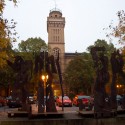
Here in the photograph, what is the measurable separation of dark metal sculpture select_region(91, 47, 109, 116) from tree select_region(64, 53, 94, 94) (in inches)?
1762

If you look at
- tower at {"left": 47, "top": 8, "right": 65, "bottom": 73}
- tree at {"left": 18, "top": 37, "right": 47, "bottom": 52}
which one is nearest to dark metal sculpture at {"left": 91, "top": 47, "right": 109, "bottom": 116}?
tree at {"left": 18, "top": 37, "right": 47, "bottom": 52}

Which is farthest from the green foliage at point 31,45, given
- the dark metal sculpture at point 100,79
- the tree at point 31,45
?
the dark metal sculpture at point 100,79

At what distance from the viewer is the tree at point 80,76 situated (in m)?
65.4

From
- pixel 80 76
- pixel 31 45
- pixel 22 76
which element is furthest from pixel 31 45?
pixel 22 76

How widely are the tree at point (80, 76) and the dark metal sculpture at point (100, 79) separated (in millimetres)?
44749

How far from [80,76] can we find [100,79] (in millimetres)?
46031

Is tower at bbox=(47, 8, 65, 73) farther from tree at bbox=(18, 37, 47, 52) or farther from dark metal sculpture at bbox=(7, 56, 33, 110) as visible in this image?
dark metal sculpture at bbox=(7, 56, 33, 110)

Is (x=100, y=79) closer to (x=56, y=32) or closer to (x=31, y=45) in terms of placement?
(x=31, y=45)

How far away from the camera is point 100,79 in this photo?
64.2ft

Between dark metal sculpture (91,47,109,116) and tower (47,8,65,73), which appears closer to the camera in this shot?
dark metal sculpture (91,47,109,116)

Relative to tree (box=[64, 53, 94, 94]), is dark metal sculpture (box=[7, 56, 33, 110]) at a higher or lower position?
lower

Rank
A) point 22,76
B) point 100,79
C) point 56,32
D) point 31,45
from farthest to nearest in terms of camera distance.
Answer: point 56,32, point 31,45, point 22,76, point 100,79

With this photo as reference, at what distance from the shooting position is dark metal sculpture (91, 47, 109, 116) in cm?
1897

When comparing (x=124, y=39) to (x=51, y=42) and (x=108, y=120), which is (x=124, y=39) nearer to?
(x=108, y=120)
